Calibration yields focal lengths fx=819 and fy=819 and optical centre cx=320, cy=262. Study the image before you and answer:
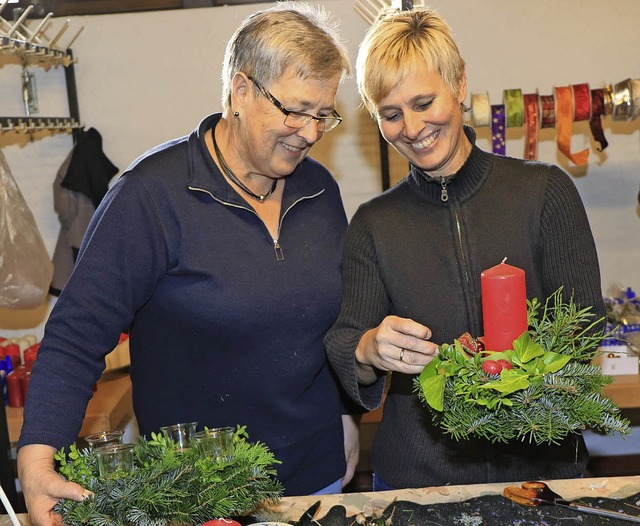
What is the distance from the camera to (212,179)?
65.2 inches

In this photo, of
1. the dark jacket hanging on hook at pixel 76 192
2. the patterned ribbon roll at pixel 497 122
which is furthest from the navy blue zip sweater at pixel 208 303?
the dark jacket hanging on hook at pixel 76 192

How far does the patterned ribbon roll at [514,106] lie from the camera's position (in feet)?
9.00

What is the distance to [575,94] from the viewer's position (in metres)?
2.75

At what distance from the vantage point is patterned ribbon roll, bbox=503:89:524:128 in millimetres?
2744

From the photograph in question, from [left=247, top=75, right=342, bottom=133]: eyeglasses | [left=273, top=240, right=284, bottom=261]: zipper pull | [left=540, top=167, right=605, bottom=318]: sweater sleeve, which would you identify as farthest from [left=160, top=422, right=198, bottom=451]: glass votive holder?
[left=540, top=167, right=605, bottom=318]: sweater sleeve

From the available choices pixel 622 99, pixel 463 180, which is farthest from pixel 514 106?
pixel 463 180

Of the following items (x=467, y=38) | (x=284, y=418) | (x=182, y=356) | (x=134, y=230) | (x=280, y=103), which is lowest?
(x=284, y=418)

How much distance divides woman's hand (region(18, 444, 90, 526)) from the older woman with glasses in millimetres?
154

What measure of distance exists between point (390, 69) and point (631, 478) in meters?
0.88

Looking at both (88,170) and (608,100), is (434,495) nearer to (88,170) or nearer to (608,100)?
(608,100)

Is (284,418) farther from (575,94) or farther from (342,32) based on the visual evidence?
(342,32)

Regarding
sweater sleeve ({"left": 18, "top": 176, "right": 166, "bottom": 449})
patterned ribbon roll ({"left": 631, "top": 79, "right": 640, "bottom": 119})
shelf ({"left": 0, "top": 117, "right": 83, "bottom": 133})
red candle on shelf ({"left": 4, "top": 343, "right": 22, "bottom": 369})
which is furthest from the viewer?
red candle on shelf ({"left": 4, "top": 343, "right": 22, "bottom": 369})

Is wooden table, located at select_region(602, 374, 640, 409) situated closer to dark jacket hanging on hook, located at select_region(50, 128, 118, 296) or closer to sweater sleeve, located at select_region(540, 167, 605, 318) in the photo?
sweater sleeve, located at select_region(540, 167, 605, 318)

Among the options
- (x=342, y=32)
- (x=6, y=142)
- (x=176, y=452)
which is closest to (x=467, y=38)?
(x=342, y=32)
